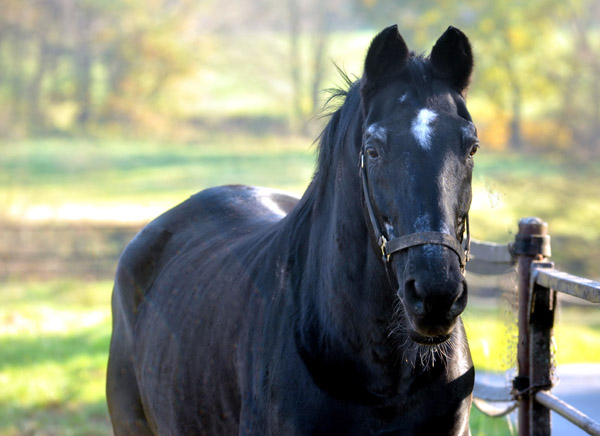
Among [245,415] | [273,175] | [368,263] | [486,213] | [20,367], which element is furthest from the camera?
[273,175]

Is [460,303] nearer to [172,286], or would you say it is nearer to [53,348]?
[172,286]

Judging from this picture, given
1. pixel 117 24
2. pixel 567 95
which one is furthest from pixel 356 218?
pixel 117 24

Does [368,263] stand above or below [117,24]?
below

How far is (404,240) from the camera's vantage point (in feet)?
6.11

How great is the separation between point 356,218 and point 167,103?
2080 cm

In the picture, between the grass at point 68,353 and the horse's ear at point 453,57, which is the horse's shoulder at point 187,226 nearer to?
the grass at point 68,353

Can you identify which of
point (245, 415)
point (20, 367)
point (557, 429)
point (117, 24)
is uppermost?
point (117, 24)

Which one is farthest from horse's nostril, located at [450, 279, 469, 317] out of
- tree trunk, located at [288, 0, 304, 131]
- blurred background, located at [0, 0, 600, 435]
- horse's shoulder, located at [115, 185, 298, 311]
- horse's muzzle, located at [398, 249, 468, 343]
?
tree trunk, located at [288, 0, 304, 131]

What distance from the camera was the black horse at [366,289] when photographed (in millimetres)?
1887

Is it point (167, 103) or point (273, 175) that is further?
point (167, 103)

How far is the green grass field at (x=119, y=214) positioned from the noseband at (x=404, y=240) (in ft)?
1.82

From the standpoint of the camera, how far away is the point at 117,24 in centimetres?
2112

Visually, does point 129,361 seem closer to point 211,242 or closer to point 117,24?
point 211,242

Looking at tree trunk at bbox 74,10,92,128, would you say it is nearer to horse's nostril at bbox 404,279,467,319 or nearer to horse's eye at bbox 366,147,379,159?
horse's eye at bbox 366,147,379,159
